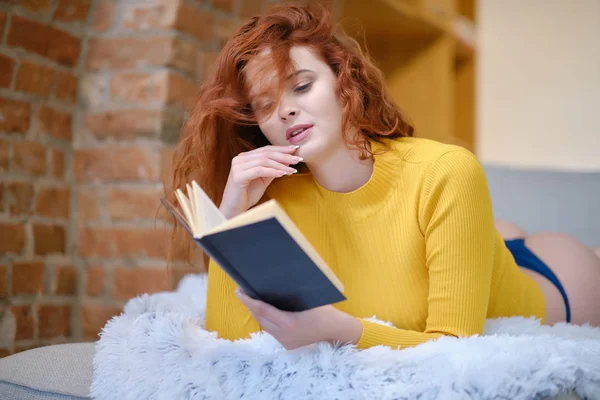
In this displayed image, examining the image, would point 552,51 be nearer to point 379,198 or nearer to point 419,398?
point 379,198

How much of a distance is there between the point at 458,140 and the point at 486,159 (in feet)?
1.11

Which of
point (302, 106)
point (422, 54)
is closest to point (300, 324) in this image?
point (302, 106)

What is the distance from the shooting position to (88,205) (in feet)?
5.75

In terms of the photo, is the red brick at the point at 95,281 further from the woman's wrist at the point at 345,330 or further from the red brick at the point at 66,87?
the woman's wrist at the point at 345,330

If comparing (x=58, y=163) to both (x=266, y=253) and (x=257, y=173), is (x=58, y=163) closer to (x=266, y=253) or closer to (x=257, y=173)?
(x=257, y=173)

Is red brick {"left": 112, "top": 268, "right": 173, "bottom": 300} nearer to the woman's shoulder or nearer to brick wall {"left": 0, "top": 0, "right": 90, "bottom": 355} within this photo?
brick wall {"left": 0, "top": 0, "right": 90, "bottom": 355}

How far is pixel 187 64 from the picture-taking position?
1.74 metres

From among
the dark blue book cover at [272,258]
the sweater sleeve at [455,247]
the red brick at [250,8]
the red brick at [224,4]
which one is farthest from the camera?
the red brick at [250,8]

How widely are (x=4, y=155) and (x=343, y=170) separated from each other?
2.85 ft

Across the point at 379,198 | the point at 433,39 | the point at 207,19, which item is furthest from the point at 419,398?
the point at 433,39

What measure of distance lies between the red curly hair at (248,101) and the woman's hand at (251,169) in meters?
0.10

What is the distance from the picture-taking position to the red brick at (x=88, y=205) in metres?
1.75

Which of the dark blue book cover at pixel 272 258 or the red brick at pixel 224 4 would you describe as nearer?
the dark blue book cover at pixel 272 258

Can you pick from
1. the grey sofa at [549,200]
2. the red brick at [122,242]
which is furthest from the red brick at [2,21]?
the grey sofa at [549,200]
